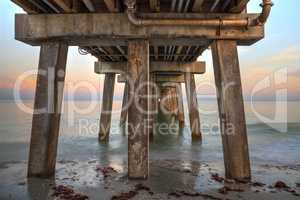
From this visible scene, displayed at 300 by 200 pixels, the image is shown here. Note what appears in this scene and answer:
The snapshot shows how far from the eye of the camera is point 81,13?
26.8 ft

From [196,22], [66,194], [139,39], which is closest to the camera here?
[66,194]

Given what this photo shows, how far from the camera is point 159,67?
17.3 metres

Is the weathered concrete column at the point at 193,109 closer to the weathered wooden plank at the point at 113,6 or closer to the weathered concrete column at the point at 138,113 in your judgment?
the weathered concrete column at the point at 138,113

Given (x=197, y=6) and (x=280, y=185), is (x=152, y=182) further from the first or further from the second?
(x=197, y=6)

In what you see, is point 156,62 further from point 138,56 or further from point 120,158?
point 138,56

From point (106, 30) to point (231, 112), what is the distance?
3574mm

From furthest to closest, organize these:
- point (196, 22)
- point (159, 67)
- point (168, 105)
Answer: point (168, 105) → point (159, 67) → point (196, 22)

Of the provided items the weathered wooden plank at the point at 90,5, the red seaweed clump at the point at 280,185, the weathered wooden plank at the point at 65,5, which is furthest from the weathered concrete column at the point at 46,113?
the red seaweed clump at the point at 280,185

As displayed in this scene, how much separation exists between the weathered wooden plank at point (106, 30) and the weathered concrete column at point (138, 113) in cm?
37

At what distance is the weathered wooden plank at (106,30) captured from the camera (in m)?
8.05

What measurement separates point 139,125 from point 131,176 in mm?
1206

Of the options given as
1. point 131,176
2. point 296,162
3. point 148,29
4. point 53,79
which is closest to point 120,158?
point 131,176

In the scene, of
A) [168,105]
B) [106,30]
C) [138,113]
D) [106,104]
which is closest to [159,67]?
[106,104]

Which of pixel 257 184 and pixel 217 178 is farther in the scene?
pixel 217 178
